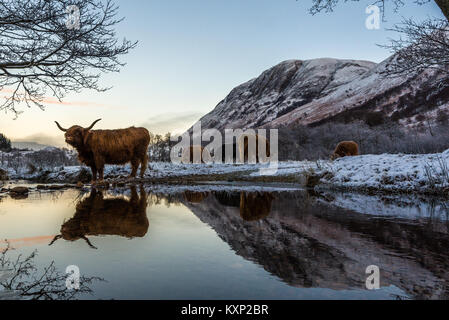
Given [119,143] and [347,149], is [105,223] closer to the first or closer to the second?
[119,143]

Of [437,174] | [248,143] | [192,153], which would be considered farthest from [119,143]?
[192,153]

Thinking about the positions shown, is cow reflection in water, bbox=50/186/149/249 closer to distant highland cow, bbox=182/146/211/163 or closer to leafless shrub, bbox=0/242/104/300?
leafless shrub, bbox=0/242/104/300

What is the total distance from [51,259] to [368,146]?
34844mm

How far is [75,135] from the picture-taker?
1254 cm

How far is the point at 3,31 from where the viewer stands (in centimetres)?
574

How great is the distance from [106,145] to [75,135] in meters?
1.37

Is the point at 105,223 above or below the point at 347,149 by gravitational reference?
below

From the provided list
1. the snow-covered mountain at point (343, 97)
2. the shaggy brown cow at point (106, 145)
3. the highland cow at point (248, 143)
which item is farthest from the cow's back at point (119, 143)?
the highland cow at point (248, 143)

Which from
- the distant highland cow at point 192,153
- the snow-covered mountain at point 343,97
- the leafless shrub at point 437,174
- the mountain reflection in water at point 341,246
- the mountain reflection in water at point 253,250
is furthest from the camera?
the snow-covered mountain at point 343,97

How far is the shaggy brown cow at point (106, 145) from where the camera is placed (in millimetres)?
12735

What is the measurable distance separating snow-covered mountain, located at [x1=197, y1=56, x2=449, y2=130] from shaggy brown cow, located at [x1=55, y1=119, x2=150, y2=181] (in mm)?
10339

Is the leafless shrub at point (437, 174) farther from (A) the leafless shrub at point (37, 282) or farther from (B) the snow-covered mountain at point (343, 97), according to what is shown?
(A) the leafless shrub at point (37, 282)

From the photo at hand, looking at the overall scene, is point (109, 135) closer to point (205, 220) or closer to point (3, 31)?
point (3, 31)

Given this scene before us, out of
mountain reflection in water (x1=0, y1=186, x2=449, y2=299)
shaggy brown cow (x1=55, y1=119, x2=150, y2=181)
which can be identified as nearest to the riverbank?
shaggy brown cow (x1=55, y1=119, x2=150, y2=181)
